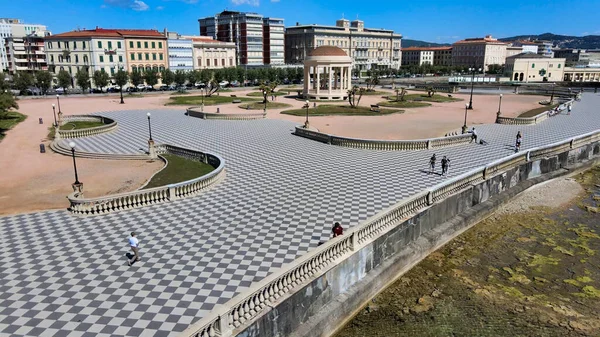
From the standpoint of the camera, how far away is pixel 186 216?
18.8 meters

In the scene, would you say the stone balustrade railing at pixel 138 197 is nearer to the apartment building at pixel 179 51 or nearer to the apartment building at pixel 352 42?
the apartment building at pixel 179 51

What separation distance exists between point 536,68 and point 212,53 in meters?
93.2

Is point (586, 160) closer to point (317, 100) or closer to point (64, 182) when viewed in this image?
point (64, 182)

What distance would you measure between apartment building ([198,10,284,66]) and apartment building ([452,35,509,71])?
277ft

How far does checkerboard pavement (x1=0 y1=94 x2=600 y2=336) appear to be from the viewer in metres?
11.7

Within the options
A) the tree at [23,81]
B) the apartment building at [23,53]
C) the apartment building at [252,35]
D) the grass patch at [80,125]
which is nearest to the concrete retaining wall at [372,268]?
the grass patch at [80,125]

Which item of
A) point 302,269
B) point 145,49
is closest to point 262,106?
point 302,269

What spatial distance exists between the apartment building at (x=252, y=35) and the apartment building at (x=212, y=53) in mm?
8273

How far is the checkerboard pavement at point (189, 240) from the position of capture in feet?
38.4

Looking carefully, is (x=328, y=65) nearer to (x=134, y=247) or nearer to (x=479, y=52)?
(x=134, y=247)

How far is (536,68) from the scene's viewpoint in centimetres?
12150

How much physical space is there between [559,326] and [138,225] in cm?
1643

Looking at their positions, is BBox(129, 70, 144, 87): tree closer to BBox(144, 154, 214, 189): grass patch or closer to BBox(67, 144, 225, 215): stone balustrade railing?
BBox(144, 154, 214, 189): grass patch

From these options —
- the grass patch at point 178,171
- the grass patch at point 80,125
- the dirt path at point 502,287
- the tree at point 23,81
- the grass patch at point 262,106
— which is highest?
the tree at point 23,81
